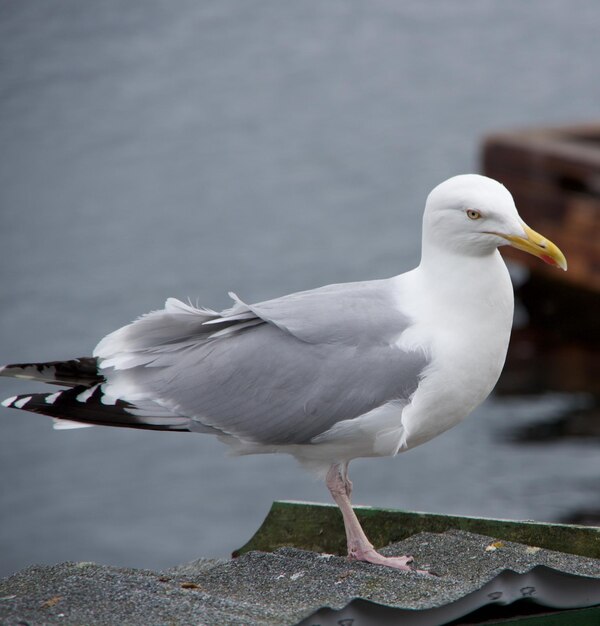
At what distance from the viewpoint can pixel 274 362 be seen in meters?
4.82

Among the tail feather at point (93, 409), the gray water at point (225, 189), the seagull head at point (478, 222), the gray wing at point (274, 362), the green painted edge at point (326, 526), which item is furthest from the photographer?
the gray water at point (225, 189)

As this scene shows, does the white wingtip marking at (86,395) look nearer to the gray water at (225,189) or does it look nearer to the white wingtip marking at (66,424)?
the white wingtip marking at (66,424)

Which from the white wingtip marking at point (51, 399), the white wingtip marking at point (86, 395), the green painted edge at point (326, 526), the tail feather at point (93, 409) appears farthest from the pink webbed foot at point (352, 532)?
the white wingtip marking at point (51, 399)

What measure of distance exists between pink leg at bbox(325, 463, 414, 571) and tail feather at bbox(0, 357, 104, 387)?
0.98 metres

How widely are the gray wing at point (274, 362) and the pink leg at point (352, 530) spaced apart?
0.28m

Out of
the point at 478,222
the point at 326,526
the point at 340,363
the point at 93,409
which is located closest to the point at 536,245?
the point at 478,222

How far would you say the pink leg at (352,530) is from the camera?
4.74m

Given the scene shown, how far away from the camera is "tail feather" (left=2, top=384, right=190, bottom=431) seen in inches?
190

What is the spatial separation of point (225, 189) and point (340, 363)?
1634 cm

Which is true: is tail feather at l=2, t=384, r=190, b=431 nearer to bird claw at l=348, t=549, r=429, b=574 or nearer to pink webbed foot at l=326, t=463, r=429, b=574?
pink webbed foot at l=326, t=463, r=429, b=574

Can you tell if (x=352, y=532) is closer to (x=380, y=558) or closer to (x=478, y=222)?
(x=380, y=558)

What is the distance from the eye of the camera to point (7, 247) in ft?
64.3

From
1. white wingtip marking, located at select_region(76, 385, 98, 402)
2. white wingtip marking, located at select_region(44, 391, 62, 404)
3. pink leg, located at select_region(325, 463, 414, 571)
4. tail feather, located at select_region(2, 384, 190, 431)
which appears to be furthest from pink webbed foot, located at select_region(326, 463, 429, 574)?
white wingtip marking, located at select_region(44, 391, 62, 404)

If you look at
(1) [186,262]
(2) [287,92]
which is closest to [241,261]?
(1) [186,262]
